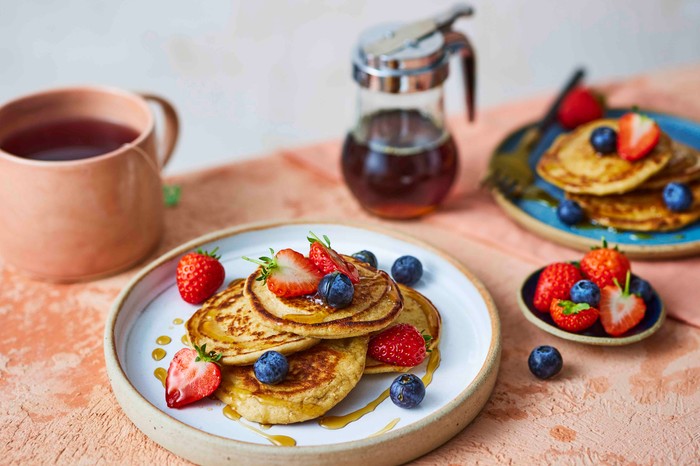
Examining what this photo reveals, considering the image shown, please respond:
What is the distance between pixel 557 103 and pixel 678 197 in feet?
1.82

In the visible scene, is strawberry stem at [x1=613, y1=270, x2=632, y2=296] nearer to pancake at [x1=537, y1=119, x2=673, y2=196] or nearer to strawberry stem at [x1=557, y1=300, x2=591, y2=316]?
strawberry stem at [x1=557, y1=300, x2=591, y2=316]

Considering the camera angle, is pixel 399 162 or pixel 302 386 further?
pixel 399 162

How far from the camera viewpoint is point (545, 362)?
137cm

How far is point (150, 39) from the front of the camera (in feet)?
10.7

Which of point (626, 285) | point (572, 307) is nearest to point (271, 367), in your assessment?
point (572, 307)

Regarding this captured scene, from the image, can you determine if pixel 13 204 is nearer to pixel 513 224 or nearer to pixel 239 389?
pixel 239 389

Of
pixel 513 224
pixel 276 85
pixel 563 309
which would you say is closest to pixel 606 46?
pixel 276 85

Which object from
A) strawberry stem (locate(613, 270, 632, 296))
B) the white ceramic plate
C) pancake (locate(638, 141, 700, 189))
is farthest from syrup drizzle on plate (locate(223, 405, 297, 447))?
pancake (locate(638, 141, 700, 189))

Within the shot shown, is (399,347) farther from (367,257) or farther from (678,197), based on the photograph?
(678,197)

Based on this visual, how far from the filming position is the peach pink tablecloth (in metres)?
1.25

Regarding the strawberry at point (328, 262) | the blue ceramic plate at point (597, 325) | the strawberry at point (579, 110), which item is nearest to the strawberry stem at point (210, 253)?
the strawberry at point (328, 262)

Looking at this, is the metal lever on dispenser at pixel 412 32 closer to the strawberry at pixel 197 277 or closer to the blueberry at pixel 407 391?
the strawberry at pixel 197 277

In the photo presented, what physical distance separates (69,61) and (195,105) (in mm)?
571

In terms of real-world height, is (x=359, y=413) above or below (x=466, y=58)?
below
